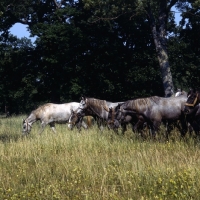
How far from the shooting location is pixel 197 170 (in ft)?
25.2

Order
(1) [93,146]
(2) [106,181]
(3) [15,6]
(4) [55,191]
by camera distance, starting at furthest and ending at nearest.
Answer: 1. (3) [15,6]
2. (1) [93,146]
3. (2) [106,181]
4. (4) [55,191]

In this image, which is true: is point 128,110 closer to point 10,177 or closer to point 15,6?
point 10,177

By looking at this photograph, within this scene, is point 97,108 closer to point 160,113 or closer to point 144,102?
point 144,102

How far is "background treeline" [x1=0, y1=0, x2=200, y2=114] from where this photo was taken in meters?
32.2

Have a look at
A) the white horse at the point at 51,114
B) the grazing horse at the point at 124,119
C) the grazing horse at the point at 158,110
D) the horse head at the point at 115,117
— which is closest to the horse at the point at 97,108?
the horse head at the point at 115,117

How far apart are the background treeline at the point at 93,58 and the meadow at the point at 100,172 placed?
20.7 meters

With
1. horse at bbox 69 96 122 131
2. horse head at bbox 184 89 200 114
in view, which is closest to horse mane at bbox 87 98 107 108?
horse at bbox 69 96 122 131

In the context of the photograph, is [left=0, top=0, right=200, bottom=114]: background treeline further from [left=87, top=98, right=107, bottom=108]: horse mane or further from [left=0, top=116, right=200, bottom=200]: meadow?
[left=0, top=116, right=200, bottom=200]: meadow

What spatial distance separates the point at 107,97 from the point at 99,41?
4.54 metres

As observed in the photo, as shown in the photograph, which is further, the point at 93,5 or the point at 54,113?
the point at 93,5

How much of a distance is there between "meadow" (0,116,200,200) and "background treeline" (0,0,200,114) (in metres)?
20.7

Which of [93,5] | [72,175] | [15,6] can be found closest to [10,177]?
[72,175]

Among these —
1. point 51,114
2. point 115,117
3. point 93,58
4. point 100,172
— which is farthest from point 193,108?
point 93,58

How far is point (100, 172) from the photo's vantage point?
8.43 meters
